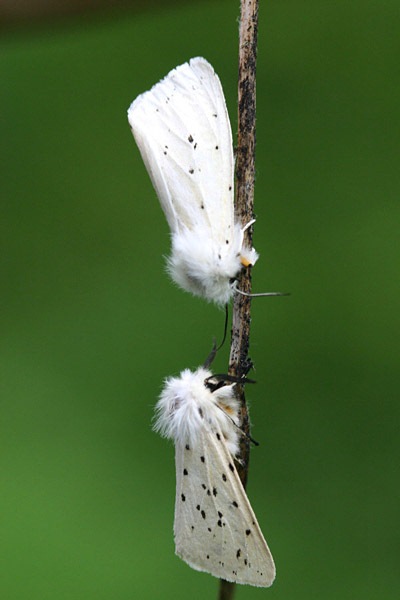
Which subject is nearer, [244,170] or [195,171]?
[244,170]

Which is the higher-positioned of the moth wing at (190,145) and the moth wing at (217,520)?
the moth wing at (190,145)

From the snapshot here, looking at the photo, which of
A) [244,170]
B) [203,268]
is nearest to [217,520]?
[203,268]

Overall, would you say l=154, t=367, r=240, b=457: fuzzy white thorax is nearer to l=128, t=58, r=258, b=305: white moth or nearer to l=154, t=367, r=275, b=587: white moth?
l=154, t=367, r=275, b=587: white moth

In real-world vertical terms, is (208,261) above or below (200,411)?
above

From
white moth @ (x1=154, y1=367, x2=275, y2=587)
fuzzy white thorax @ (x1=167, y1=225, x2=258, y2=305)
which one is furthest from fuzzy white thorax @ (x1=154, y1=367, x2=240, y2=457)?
fuzzy white thorax @ (x1=167, y1=225, x2=258, y2=305)

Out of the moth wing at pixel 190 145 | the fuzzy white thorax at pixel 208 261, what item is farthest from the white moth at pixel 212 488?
the moth wing at pixel 190 145

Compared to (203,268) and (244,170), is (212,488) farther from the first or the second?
(244,170)

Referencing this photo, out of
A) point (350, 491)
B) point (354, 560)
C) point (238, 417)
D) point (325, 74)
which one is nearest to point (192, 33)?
point (325, 74)

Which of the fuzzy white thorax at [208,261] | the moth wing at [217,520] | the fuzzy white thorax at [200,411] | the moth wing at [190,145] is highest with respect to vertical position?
the moth wing at [190,145]

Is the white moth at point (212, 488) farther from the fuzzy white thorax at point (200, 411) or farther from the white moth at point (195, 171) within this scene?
the white moth at point (195, 171)
